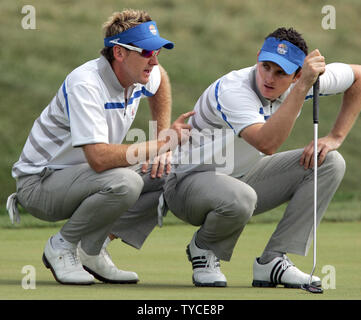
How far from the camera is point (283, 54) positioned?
4.18 meters

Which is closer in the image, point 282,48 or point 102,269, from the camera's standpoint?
point 282,48

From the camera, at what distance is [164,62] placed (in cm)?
1536

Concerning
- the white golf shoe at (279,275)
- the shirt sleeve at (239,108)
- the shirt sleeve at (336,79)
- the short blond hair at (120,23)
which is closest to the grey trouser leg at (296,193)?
the white golf shoe at (279,275)

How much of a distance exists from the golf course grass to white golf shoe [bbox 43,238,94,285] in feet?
0.18

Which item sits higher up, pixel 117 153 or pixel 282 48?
pixel 282 48

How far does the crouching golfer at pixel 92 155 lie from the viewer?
4.21 metres

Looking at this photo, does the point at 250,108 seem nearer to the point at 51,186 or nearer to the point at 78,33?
the point at 51,186

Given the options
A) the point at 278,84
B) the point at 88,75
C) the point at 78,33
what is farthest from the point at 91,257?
the point at 78,33

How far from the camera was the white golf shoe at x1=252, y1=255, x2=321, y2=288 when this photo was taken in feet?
13.8

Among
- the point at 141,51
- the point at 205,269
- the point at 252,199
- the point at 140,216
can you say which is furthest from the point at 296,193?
the point at 141,51

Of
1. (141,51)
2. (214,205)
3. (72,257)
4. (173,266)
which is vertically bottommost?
(173,266)

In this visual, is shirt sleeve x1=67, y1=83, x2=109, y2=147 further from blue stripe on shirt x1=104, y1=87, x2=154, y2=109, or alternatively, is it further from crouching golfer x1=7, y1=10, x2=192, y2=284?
blue stripe on shirt x1=104, y1=87, x2=154, y2=109

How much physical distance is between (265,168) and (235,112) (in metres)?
0.67

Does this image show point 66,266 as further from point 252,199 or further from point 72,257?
point 252,199
